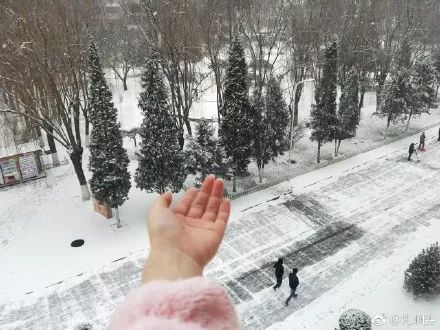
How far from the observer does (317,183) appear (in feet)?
68.5

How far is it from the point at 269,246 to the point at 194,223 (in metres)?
12.6

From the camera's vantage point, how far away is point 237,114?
727 inches

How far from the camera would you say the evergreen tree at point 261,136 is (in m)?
19.2

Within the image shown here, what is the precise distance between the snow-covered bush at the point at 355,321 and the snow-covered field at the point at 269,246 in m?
1.23

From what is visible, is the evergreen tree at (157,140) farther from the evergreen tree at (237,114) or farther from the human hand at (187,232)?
the human hand at (187,232)

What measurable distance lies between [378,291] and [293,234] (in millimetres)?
4254

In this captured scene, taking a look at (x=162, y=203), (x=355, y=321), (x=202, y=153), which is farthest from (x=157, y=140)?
(x=162, y=203)

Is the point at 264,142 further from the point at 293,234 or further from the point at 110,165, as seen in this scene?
the point at 110,165

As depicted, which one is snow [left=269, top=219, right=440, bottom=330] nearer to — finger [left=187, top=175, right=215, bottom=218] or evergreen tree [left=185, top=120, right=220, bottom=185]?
evergreen tree [left=185, top=120, right=220, bottom=185]

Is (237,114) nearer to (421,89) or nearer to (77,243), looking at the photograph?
(77,243)

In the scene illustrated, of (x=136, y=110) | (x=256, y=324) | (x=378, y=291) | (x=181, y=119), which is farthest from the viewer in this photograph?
(x=136, y=110)

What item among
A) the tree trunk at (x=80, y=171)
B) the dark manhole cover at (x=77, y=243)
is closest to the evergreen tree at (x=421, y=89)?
the tree trunk at (x=80, y=171)

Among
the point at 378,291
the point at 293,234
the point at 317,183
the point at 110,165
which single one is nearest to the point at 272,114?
the point at 317,183

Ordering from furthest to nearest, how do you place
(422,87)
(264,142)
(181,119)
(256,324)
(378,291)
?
(422,87), (181,119), (264,142), (378,291), (256,324)
